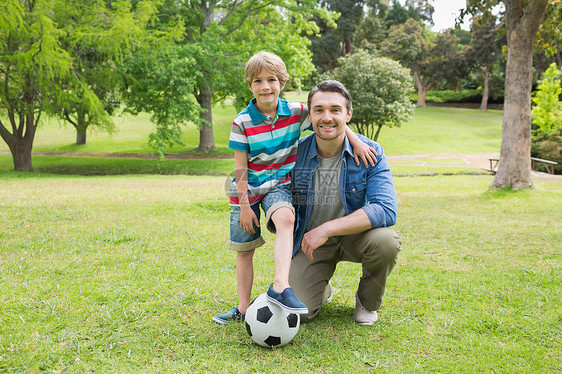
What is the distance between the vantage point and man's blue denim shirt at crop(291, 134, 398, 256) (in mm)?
3088

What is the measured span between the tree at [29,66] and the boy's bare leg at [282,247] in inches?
470

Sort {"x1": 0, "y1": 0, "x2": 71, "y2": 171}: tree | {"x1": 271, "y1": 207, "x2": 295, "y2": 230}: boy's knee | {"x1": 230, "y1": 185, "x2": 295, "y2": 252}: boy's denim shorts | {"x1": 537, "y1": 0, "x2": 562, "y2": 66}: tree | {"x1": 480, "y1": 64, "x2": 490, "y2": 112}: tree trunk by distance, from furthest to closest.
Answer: {"x1": 480, "y1": 64, "x2": 490, "y2": 112}: tree trunk, {"x1": 0, "y1": 0, "x2": 71, "y2": 171}: tree, {"x1": 537, "y1": 0, "x2": 562, "y2": 66}: tree, {"x1": 230, "y1": 185, "x2": 295, "y2": 252}: boy's denim shorts, {"x1": 271, "y1": 207, "x2": 295, "y2": 230}: boy's knee

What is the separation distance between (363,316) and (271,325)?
2.71ft

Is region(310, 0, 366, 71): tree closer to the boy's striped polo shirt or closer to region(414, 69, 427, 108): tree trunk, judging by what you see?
region(414, 69, 427, 108): tree trunk

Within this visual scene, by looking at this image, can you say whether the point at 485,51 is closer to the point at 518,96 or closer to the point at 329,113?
the point at 518,96

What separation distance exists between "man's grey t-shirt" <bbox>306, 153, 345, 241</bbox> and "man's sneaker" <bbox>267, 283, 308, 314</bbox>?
2.54ft

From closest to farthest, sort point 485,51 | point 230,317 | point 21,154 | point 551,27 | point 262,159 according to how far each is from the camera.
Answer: point 262,159 → point 230,317 → point 551,27 → point 21,154 → point 485,51

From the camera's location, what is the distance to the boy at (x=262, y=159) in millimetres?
2971

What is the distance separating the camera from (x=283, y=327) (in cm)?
271

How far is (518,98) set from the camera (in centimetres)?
999

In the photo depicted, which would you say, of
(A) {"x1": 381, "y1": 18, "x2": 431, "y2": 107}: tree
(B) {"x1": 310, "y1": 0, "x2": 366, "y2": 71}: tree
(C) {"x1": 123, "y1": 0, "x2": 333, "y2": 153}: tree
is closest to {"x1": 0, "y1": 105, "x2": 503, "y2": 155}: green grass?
(C) {"x1": 123, "y1": 0, "x2": 333, "y2": 153}: tree

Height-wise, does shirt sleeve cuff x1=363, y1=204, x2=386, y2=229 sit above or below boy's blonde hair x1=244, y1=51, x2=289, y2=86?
below

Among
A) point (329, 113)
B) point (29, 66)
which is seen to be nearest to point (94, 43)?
point (29, 66)

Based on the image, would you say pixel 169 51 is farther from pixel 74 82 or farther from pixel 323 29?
pixel 323 29
